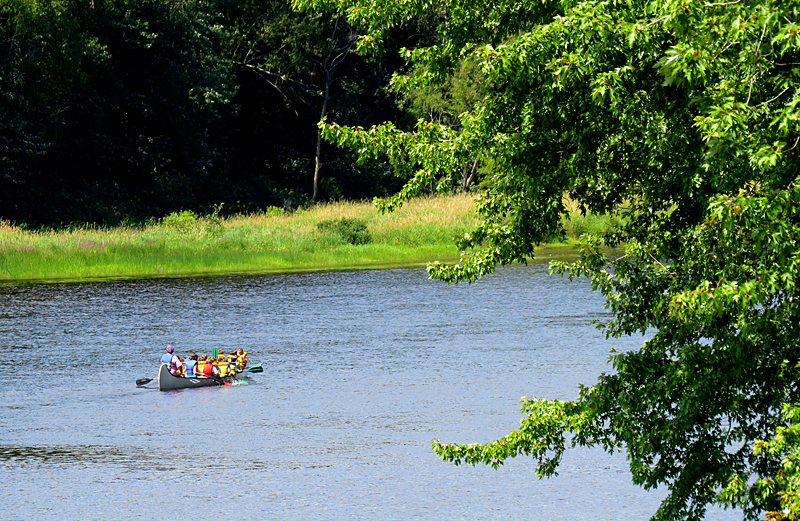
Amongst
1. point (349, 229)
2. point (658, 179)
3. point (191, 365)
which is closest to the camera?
point (658, 179)

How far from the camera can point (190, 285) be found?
124 feet

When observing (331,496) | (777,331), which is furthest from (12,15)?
(777,331)

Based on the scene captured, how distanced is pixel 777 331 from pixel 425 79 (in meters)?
4.80

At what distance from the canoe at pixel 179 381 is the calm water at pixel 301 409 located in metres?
0.23

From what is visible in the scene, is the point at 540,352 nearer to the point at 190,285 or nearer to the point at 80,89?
the point at 190,285

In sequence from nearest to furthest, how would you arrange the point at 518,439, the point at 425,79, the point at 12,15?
the point at 518,439
the point at 425,79
the point at 12,15

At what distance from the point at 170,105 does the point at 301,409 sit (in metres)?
49.6

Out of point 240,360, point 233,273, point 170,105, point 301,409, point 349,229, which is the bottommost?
point 233,273

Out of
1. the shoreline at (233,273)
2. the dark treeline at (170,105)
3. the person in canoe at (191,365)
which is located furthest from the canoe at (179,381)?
the dark treeline at (170,105)

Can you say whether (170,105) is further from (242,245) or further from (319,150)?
(242,245)

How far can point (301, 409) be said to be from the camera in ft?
58.0

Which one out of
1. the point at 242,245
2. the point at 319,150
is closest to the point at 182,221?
the point at 242,245

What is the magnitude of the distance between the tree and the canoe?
9.08m

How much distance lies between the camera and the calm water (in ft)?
42.5
